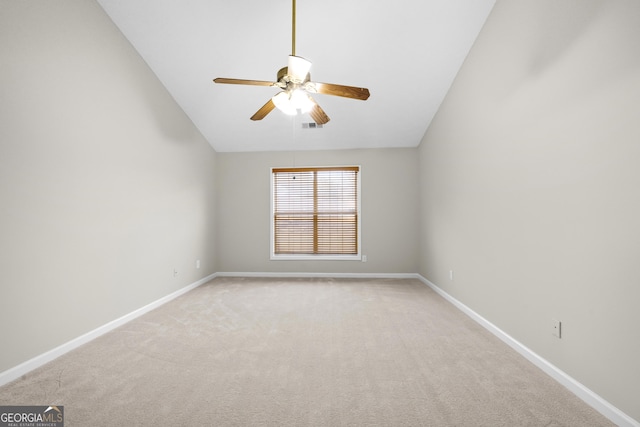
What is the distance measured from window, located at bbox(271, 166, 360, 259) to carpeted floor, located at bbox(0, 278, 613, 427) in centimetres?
214

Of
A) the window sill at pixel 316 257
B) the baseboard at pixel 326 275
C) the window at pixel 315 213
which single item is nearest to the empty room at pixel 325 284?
the baseboard at pixel 326 275

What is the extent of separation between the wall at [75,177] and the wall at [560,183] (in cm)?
369

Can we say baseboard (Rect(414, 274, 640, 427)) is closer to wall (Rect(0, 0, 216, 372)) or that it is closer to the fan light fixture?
the fan light fixture

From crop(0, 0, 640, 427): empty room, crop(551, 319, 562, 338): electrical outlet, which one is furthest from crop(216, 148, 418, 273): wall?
crop(551, 319, 562, 338): electrical outlet

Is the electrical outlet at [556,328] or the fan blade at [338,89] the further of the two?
the fan blade at [338,89]

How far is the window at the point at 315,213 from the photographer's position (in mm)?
5273

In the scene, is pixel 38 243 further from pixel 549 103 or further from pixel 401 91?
pixel 401 91

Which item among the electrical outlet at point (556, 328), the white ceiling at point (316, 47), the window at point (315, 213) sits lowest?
the electrical outlet at point (556, 328)

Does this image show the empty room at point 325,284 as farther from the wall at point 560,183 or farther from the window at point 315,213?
the window at point 315,213

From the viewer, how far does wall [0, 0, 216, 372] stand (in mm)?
1989

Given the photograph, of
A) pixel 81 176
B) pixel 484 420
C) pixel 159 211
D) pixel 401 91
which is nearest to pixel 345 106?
pixel 401 91

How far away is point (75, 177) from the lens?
96.7 inches

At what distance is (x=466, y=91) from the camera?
318cm

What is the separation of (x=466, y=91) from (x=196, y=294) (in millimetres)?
4341
